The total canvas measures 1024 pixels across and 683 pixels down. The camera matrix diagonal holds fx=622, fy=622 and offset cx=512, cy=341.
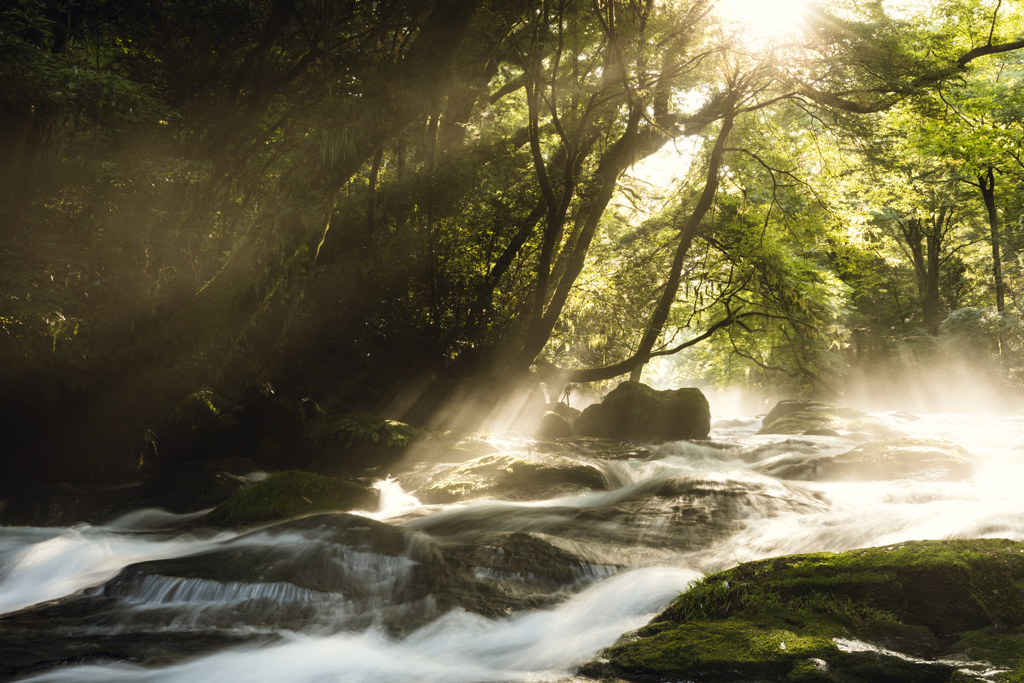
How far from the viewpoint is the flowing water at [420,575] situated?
12.1 ft

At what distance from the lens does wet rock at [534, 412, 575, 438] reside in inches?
571

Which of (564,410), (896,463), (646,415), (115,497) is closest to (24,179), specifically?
(115,497)

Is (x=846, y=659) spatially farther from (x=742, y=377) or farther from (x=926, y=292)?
(x=742, y=377)

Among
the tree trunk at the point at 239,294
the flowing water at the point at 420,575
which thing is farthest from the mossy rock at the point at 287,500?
the tree trunk at the point at 239,294

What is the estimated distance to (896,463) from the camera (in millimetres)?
8250

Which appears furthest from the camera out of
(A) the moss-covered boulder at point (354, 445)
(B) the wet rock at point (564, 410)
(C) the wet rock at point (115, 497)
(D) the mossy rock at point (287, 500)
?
(B) the wet rock at point (564, 410)

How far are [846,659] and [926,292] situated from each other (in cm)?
3110

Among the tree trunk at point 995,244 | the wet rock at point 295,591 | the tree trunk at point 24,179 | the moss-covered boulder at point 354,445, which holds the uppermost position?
the tree trunk at point 995,244

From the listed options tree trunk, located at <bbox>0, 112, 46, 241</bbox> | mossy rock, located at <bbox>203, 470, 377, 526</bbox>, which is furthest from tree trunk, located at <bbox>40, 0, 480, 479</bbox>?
mossy rock, located at <bbox>203, 470, 377, 526</bbox>

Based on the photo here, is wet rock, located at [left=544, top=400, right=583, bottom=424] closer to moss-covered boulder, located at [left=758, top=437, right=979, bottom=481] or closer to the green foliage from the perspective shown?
the green foliage

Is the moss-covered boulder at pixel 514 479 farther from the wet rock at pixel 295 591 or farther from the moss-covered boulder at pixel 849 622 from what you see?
the moss-covered boulder at pixel 849 622

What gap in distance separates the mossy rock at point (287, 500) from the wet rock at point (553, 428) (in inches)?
290

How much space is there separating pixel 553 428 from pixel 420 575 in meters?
9.86

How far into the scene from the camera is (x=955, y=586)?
10.2ft
